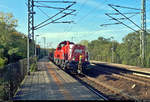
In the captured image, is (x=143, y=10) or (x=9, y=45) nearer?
(x=143, y=10)

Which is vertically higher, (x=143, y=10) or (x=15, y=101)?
(x=143, y=10)

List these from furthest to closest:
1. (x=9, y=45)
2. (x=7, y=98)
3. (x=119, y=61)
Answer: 1. (x=119, y=61)
2. (x=9, y=45)
3. (x=7, y=98)

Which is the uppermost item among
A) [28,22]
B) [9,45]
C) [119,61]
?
[28,22]

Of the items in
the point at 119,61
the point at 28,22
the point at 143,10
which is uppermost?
the point at 143,10

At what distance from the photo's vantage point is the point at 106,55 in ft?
150

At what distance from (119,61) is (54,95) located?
3236 cm

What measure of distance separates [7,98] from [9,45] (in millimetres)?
18855

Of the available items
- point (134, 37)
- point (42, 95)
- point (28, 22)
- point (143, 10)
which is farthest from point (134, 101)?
point (134, 37)

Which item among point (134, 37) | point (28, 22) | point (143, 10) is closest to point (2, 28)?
point (28, 22)

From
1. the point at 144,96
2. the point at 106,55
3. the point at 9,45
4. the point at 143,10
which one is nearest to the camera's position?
the point at 144,96

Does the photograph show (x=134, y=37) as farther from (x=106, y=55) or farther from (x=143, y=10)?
(x=143, y=10)

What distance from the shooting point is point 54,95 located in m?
7.49

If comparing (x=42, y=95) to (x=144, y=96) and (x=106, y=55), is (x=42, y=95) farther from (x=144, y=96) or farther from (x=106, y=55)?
(x=106, y=55)

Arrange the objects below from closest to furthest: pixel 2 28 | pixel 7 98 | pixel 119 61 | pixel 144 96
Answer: pixel 7 98 < pixel 144 96 < pixel 2 28 < pixel 119 61
